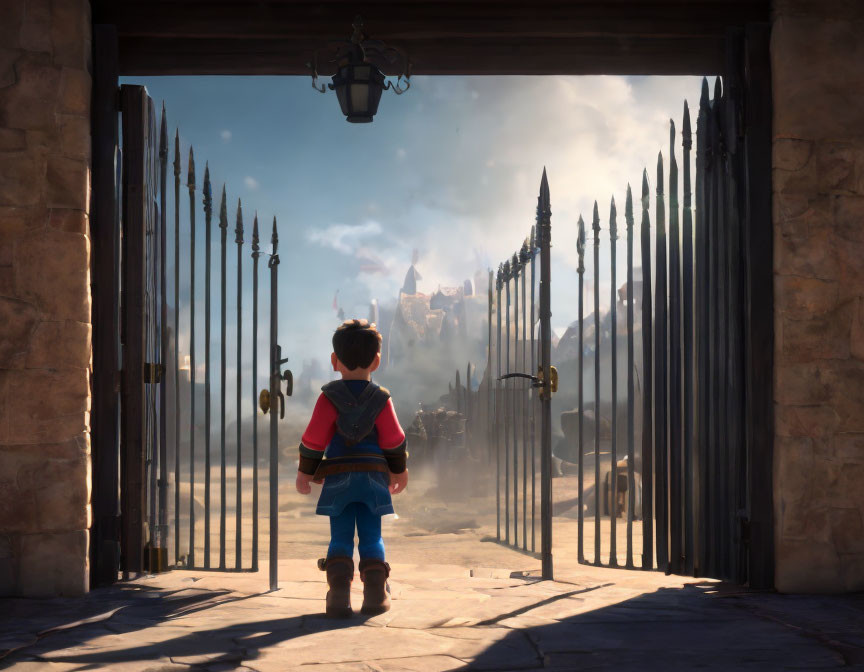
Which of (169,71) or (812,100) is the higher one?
(169,71)

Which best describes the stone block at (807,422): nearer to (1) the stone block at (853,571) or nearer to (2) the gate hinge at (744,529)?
(2) the gate hinge at (744,529)

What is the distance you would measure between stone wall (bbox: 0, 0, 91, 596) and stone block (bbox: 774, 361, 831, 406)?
10.9 ft

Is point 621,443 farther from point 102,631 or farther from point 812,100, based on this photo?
point 102,631

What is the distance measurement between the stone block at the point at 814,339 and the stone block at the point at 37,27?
3.80m

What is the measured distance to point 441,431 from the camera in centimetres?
1667

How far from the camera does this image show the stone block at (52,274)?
4062 mm

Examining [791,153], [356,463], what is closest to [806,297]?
[791,153]

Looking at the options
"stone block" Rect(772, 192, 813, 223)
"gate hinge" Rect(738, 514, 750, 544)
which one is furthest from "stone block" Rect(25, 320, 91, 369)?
"stone block" Rect(772, 192, 813, 223)

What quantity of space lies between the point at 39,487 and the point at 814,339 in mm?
3737

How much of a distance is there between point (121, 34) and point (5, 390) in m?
1.90

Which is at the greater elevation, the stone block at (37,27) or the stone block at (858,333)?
the stone block at (37,27)

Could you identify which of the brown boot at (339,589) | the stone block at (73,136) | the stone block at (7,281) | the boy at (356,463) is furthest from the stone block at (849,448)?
the stone block at (7,281)

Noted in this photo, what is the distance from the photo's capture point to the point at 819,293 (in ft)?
13.7

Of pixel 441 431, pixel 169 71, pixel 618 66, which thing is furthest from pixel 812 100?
pixel 441 431
